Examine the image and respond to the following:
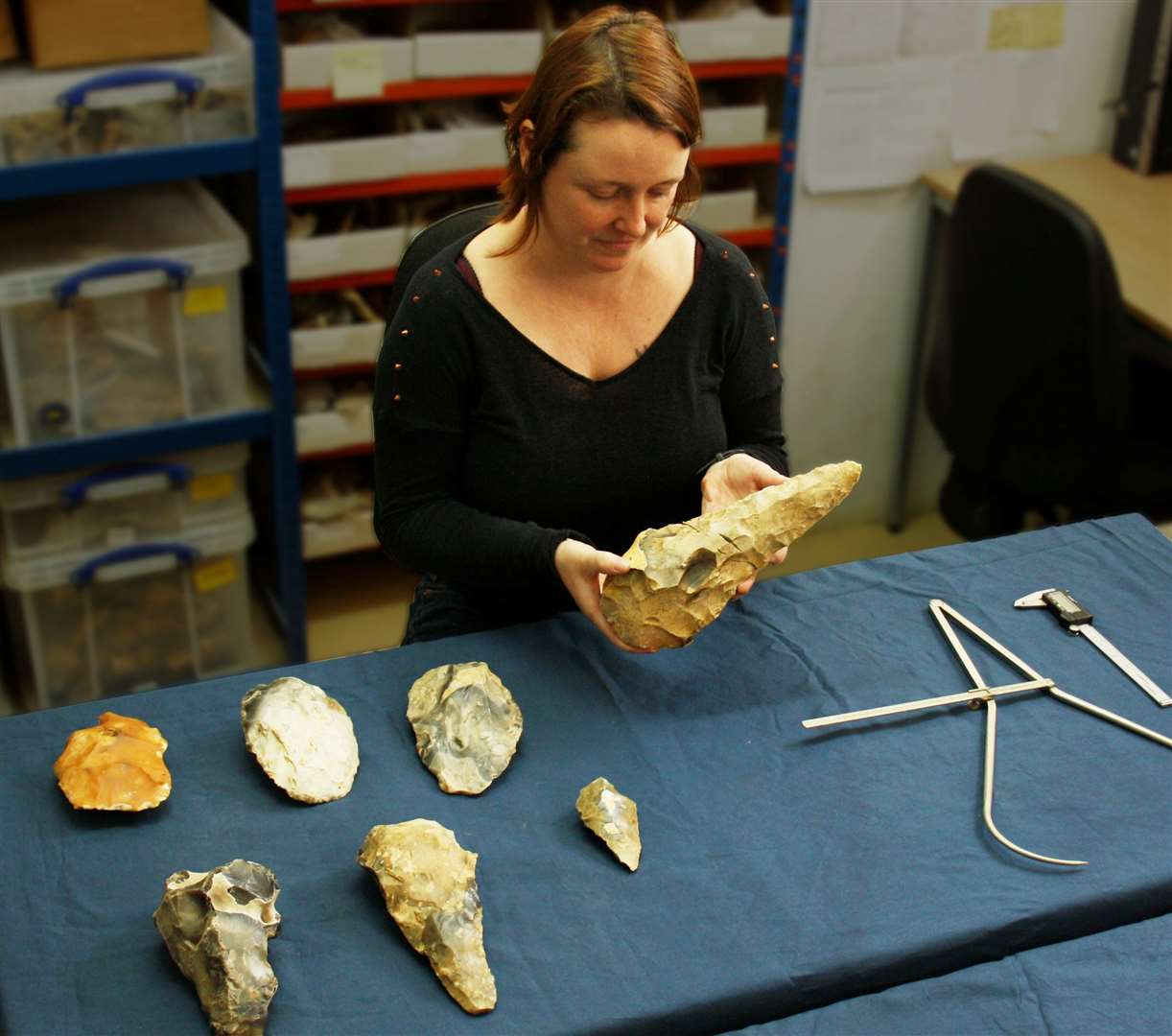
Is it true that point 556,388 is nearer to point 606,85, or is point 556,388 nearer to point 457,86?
point 606,85

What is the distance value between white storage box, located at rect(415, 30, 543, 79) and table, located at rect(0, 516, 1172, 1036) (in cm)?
136

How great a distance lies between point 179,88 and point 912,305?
68.7 inches

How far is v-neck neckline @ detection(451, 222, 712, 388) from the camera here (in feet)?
5.39

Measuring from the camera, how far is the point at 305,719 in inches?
56.7

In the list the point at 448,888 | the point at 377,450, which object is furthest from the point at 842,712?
the point at 377,450

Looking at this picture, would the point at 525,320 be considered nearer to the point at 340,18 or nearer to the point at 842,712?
the point at 842,712

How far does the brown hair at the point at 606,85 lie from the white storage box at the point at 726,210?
54.0 inches

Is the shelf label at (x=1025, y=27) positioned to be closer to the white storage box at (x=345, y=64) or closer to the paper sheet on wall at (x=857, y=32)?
the paper sheet on wall at (x=857, y=32)

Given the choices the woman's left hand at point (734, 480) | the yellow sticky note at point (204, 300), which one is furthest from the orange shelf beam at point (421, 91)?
the woman's left hand at point (734, 480)

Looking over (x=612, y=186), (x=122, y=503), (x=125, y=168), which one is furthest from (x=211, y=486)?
(x=612, y=186)

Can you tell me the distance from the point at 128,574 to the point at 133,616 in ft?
0.40

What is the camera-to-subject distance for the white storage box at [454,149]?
8.75ft

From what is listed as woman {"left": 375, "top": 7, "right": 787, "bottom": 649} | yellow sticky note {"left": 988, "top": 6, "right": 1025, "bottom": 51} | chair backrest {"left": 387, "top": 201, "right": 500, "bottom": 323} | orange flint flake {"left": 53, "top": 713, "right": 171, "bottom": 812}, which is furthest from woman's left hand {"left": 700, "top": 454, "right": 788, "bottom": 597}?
yellow sticky note {"left": 988, "top": 6, "right": 1025, "bottom": 51}

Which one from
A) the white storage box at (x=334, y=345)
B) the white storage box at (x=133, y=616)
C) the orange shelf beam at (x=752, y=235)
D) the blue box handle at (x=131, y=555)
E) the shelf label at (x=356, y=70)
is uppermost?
the shelf label at (x=356, y=70)
